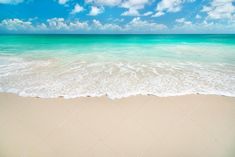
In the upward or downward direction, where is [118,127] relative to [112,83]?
downward

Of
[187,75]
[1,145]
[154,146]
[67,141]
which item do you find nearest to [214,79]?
[187,75]

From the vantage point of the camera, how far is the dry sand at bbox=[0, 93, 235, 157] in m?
2.54

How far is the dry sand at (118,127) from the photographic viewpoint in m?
2.54

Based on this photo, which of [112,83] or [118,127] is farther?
[112,83]

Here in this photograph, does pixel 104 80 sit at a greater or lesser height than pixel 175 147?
greater

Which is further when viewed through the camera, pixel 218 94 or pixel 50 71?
pixel 50 71

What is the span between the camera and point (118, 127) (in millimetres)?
3016

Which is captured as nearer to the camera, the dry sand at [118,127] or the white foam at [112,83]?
the dry sand at [118,127]

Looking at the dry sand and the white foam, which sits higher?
the white foam

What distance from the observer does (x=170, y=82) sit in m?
5.36

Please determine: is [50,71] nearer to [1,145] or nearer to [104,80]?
[104,80]

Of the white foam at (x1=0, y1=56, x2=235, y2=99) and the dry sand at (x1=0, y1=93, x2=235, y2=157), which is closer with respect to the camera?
the dry sand at (x1=0, y1=93, x2=235, y2=157)

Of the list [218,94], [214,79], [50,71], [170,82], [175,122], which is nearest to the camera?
[175,122]

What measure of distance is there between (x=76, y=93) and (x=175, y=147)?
3.04 meters
